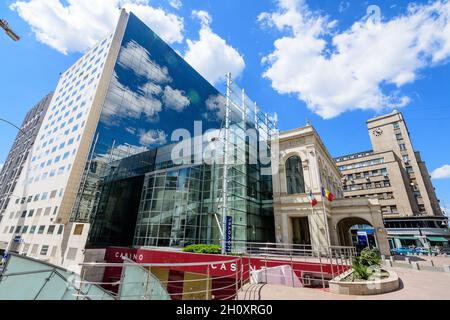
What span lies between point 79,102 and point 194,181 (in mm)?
23025

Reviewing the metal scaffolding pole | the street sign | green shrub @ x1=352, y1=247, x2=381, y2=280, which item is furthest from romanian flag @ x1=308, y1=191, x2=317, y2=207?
green shrub @ x1=352, y1=247, x2=381, y2=280

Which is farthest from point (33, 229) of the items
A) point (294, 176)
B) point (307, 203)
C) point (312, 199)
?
point (312, 199)

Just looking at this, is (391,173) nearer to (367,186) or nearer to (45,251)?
(367,186)

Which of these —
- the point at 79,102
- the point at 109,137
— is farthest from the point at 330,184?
the point at 79,102

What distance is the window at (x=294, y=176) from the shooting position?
72.2ft

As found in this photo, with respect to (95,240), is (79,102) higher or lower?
higher

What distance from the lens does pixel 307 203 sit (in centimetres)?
1980

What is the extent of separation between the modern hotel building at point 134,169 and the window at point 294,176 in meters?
2.32

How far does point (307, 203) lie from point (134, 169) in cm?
1970

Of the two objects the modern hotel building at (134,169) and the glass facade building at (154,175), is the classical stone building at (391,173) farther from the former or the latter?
the glass facade building at (154,175)

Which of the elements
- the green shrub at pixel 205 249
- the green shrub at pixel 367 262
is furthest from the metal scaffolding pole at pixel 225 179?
the green shrub at pixel 367 262

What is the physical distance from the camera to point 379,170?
47.3 meters
